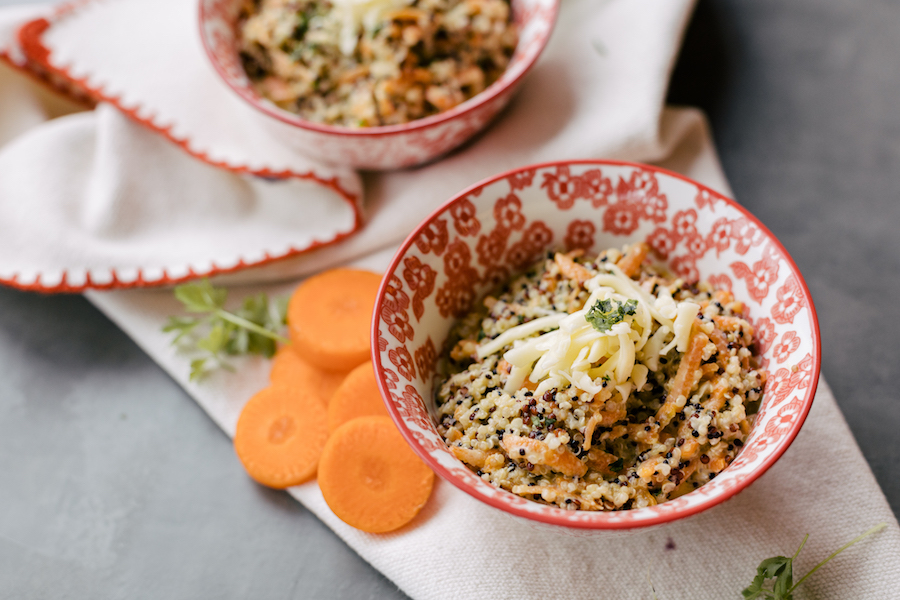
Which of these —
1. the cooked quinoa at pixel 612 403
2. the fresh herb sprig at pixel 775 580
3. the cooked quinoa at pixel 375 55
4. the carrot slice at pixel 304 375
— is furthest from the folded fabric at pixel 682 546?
the cooked quinoa at pixel 375 55

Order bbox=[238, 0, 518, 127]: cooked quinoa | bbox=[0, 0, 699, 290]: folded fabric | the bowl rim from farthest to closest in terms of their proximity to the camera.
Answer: bbox=[0, 0, 699, 290]: folded fabric → bbox=[238, 0, 518, 127]: cooked quinoa → the bowl rim

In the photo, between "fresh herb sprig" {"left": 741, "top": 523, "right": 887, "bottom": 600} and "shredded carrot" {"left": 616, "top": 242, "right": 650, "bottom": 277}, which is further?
"shredded carrot" {"left": 616, "top": 242, "right": 650, "bottom": 277}

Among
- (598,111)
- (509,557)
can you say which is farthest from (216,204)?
(509,557)

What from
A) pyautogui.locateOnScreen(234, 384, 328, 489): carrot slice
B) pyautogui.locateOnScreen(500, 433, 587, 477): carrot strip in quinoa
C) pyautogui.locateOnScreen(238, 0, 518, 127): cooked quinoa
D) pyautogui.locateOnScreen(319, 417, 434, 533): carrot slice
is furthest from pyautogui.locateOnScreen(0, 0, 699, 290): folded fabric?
pyautogui.locateOnScreen(500, 433, 587, 477): carrot strip in quinoa

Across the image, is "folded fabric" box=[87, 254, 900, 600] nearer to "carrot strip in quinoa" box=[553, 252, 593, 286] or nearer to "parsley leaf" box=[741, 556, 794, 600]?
"parsley leaf" box=[741, 556, 794, 600]

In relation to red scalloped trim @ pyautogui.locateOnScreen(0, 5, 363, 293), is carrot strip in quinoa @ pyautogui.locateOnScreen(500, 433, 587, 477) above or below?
above

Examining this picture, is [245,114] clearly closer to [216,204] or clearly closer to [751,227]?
[216,204]

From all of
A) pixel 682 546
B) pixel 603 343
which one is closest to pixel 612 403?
pixel 603 343
